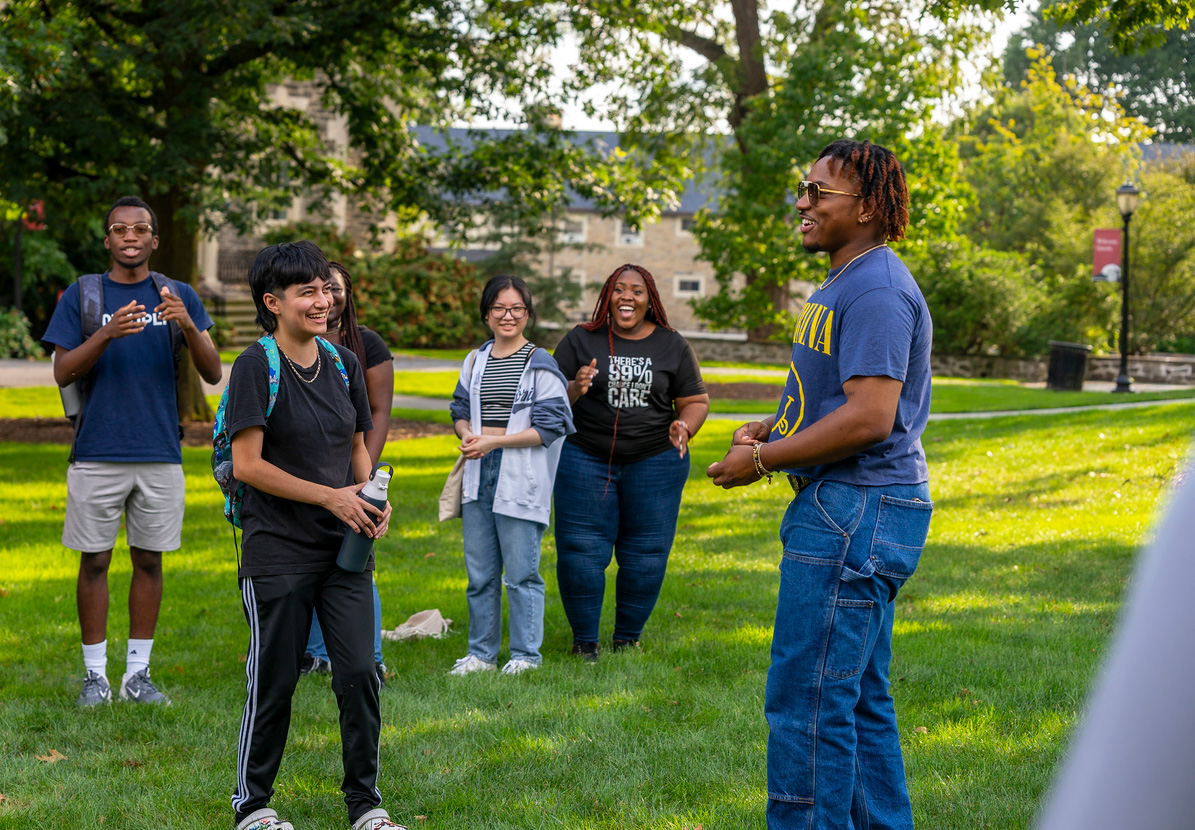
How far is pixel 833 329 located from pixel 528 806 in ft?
7.39

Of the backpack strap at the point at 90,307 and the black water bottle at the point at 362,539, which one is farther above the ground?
the backpack strap at the point at 90,307

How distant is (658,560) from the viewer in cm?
622

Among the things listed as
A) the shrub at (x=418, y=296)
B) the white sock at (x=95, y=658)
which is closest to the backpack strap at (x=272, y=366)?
the white sock at (x=95, y=658)

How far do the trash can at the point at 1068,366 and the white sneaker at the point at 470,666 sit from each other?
20837mm

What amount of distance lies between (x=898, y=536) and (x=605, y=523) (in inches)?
131

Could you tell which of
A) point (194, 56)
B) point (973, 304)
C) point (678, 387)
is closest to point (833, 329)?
point (678, 387)

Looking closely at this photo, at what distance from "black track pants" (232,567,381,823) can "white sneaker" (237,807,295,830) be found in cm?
3

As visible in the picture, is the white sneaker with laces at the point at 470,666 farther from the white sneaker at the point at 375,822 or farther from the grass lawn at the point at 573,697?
the white sneaker at the point at 375,822

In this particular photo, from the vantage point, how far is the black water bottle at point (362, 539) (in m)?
3.65

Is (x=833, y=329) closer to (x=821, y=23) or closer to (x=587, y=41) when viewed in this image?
(x=587, y=41)

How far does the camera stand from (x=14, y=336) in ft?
80.1

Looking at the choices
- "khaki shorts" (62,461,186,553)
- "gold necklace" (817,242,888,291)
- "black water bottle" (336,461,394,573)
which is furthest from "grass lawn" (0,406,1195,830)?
"gold necklace" (817,242,888,291)

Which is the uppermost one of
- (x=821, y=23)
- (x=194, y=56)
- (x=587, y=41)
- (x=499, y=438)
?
(x=821, y=23)

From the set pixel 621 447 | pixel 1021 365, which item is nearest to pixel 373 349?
pixel 621 447
